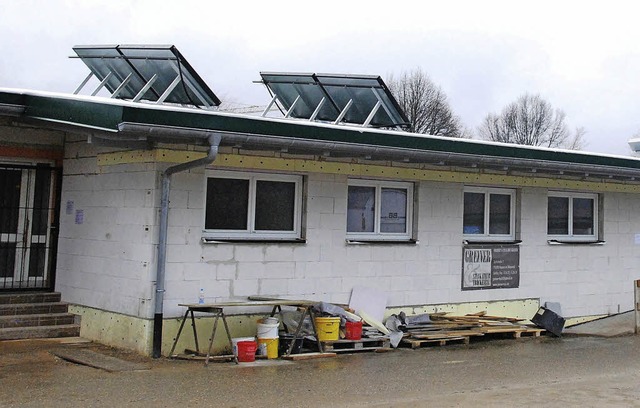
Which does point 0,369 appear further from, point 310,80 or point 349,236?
point 310,80

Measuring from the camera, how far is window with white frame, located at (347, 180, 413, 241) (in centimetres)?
1341

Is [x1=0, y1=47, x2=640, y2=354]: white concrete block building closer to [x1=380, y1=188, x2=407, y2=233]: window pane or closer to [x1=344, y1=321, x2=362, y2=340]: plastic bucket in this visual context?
[x1=380, y1=188, x2=407, y2=233]: window pane

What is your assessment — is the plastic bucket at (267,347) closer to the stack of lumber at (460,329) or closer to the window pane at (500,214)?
the stack of lumber at (460,329)

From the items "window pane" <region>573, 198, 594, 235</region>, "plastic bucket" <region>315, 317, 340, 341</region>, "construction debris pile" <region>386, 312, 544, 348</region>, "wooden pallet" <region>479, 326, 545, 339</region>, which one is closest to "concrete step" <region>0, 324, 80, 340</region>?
"plastic bucket" <region>315, 317, 340, 341</region>

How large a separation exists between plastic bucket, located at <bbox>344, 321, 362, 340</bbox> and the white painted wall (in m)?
0.79

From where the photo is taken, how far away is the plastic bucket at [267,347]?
37.3 ft

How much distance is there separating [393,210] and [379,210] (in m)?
0.34

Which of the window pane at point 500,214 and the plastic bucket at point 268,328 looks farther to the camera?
the window pane at point 500,214

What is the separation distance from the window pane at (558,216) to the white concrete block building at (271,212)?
0.04 meters

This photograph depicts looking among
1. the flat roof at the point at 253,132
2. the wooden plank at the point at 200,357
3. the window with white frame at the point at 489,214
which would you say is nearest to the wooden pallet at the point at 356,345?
the wooden plank at the point at 200,357

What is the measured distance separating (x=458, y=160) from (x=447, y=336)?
2.77m

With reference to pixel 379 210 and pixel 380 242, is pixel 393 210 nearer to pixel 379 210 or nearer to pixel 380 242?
pixel 379 210

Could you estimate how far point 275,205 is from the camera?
12.5m

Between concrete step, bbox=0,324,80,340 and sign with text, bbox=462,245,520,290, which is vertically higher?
sign with text, bbox=462,245,520,290
